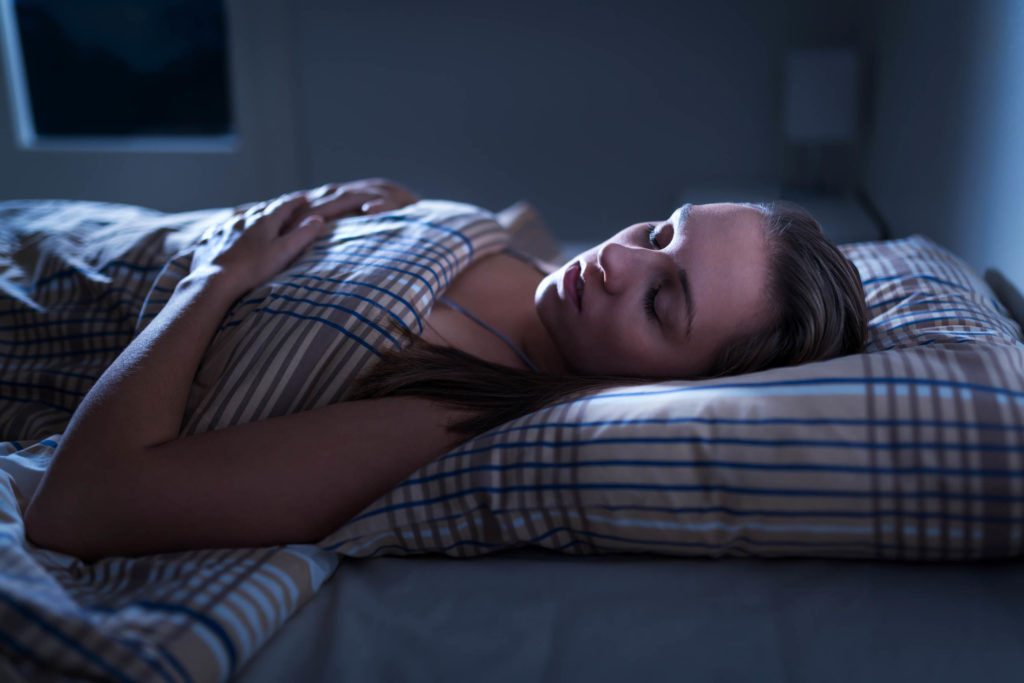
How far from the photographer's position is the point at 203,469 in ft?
2.69

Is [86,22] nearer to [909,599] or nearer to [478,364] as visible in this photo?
[478,364]

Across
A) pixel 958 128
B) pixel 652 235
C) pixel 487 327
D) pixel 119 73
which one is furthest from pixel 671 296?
pixel 119 73

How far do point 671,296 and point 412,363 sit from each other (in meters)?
0.34

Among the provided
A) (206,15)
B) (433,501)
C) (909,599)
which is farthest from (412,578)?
(206,15)

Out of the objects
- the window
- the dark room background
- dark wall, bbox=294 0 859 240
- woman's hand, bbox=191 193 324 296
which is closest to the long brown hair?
woman's hand, bbox=191 193 324 296

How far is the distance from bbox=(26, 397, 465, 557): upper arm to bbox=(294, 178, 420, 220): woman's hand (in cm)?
55

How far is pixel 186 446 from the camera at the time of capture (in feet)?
2.77

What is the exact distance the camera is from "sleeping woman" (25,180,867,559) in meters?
0.82

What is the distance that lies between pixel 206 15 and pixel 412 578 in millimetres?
3371

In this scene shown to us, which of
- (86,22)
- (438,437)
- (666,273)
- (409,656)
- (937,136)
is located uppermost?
(86,22)

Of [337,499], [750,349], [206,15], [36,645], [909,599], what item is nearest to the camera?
[36,645]

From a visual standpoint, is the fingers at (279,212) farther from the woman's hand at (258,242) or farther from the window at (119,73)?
the window at (119,73)

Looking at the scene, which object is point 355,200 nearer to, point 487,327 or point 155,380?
point 487,327

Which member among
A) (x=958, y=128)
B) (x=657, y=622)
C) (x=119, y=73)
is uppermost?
(x=119, y=73)
